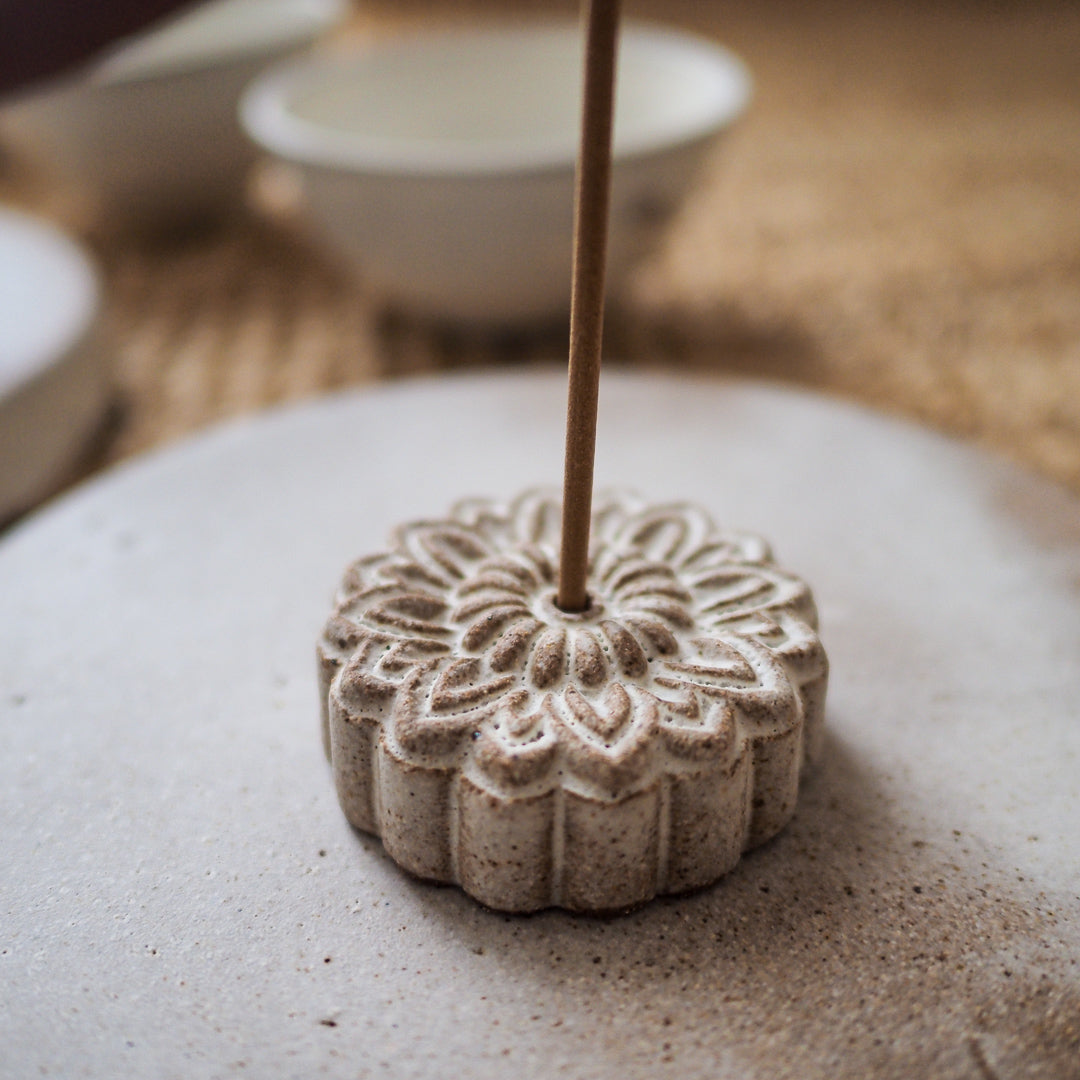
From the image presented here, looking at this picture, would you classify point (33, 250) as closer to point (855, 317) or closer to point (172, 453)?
point (172, 453)

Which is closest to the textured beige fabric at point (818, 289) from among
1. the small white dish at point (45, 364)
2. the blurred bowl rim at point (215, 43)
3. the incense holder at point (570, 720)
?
the small white dish at point (45, 364)

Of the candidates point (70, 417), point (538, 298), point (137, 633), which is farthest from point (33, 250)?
point (137, 633)

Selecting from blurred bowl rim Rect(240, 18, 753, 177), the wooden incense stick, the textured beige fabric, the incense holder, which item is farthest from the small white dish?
the wooden incense stick

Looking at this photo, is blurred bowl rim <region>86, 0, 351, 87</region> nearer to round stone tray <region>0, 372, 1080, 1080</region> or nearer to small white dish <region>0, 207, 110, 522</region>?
small white dish <region>0, 207, 110, 522</region>

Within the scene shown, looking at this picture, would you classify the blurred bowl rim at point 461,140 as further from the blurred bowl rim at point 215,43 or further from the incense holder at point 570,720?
the incense holder at point 570,720

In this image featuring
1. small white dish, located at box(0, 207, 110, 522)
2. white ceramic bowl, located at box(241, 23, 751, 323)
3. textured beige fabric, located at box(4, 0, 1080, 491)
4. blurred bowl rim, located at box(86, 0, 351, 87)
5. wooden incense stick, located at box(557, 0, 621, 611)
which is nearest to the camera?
wooden incense stick, located at box(557, 0, 621, 611)

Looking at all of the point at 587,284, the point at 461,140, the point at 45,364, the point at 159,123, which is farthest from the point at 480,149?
the point at 587,284
